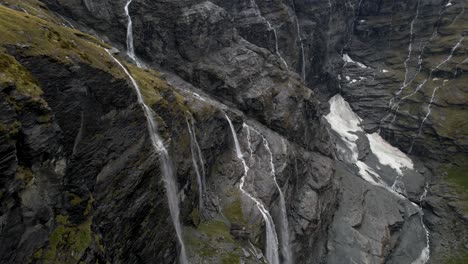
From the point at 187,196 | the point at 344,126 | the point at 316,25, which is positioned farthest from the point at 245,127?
the point at 316,25

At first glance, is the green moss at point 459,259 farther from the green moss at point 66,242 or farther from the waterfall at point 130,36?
the waterfall at point 130,36

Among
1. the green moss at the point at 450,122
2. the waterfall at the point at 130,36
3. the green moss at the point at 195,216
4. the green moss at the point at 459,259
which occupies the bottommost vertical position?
the green moss at the point at 459,259

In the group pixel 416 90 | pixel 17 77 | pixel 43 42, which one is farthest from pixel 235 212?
pixel 416 90

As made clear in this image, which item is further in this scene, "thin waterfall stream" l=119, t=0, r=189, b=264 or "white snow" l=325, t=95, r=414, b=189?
"white snow" l=325, t=95, r=414, b=189

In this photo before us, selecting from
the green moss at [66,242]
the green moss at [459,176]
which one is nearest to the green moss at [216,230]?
the green moss at [66,242]

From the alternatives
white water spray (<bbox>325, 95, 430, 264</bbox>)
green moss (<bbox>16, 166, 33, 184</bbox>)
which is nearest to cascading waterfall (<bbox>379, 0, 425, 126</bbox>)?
white water spray (<bbox>325, 95, 430, 264</bbox>)

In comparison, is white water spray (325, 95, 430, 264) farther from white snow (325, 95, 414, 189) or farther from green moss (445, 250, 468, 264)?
green moss (445, 250, 468, 264)
